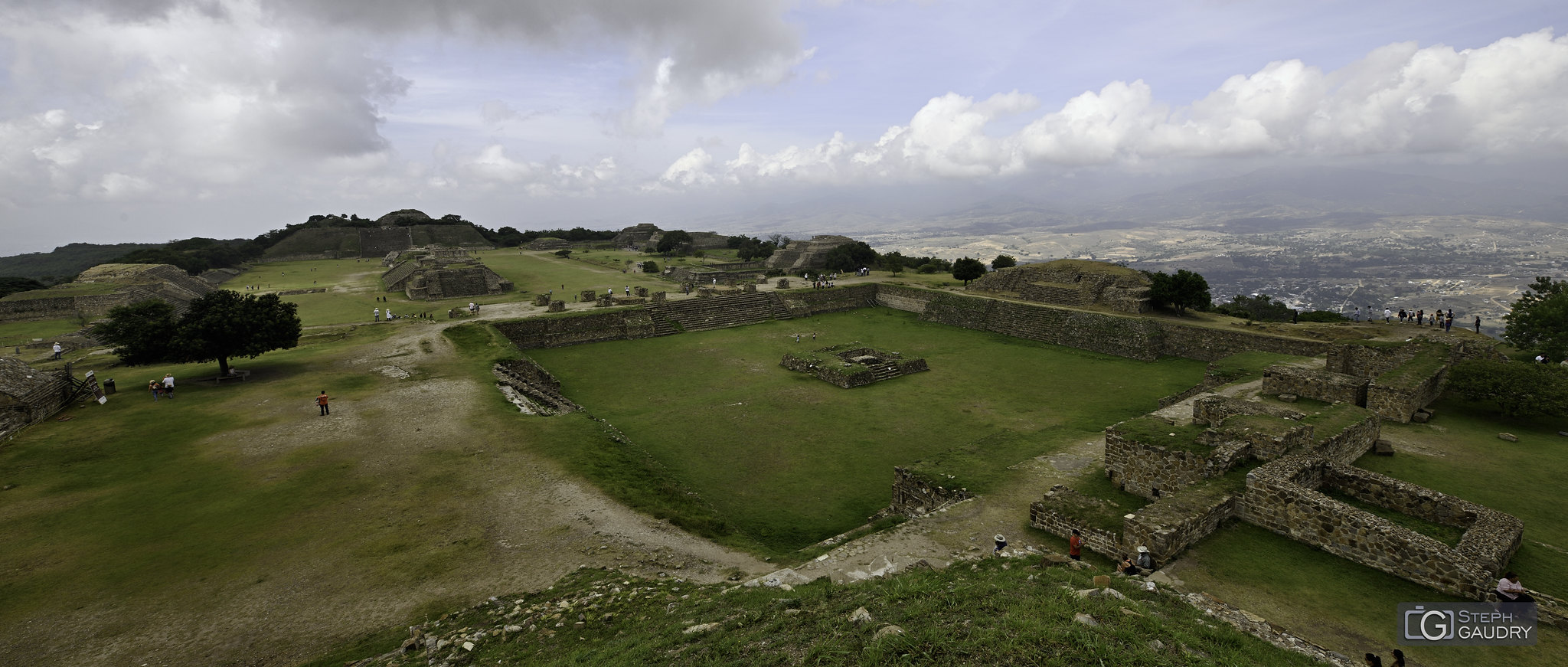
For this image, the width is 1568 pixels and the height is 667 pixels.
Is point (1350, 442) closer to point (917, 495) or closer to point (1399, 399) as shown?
point (1399, 399)

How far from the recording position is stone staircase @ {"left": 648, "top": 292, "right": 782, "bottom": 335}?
30906 millimetres

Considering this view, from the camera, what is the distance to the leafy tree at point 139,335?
16.9m

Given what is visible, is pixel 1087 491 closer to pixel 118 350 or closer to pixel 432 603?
pixel 432 603

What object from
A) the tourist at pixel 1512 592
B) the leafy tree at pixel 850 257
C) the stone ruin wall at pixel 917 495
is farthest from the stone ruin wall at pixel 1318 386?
the leafy tree at pixel 850 257

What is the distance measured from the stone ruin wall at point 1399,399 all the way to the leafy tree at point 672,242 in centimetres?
5372

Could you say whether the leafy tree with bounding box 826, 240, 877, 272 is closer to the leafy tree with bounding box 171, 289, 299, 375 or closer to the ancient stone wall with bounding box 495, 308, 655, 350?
the ancient stone wall with bounding box 495, 308, 655, 350

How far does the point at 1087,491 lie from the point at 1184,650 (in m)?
6.75

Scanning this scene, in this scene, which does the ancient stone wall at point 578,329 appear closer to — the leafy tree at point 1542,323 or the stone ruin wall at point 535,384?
the stone ruin wall at point 535,384

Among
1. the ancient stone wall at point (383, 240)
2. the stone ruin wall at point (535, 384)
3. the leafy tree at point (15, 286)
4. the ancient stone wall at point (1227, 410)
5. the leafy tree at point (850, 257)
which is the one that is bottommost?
the ancient stone wall at point (1227, 410)

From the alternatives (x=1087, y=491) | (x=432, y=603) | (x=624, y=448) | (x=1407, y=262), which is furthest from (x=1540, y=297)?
(x=1407, y=262)

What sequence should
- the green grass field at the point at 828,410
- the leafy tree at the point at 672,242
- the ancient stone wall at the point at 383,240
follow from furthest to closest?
the ancient stone wall at the point at 383,240 < the leafy tree at the point at 672,242 < the green grass field at the point at 828,410

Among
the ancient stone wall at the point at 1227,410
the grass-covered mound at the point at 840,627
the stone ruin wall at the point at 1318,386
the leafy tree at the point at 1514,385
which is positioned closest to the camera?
the grass-covered mound at the point at 840,627

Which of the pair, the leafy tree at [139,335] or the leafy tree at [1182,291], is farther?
the leafy tree at [1182,291]

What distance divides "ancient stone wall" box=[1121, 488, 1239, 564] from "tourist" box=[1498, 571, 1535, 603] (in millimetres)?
2793
